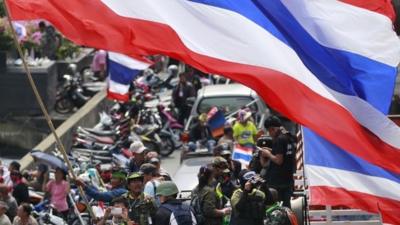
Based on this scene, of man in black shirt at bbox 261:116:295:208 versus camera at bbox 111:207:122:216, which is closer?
camera at bbox 111:207:122:216

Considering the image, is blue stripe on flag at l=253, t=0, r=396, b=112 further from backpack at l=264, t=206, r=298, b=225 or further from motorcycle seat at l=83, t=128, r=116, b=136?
motorcycle seat at l=83, t=128, r=116, b=136

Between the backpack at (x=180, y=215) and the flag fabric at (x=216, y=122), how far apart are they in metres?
12.9

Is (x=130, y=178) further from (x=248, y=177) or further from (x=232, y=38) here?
(x=232, y=38)

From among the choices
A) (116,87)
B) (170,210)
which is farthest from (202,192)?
(116,87)

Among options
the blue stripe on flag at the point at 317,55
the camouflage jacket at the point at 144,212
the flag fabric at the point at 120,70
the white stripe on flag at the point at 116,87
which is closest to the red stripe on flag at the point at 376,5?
the blue stripe on flag at the point at 317,55

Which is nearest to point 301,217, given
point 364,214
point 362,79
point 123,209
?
point 364,214

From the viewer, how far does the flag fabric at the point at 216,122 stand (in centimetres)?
2581

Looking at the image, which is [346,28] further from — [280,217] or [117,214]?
[117,214]

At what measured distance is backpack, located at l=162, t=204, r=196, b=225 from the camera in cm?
1262

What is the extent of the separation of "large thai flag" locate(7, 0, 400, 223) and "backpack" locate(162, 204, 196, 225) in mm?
1937

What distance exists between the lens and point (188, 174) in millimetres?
19500

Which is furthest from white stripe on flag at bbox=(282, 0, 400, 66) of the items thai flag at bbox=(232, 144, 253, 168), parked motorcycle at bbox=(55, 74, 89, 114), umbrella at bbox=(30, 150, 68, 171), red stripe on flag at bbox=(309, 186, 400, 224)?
parked motorcycle at bbox=(55, 74, 89, 114)

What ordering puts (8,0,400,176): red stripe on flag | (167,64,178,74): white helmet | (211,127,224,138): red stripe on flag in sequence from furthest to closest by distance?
(167,64,178,74): white helmet < (211,127,224,138): red stripe on flag < (8,0,400,176): red stripe on flag

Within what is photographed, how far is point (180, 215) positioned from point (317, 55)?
2.47 metres
